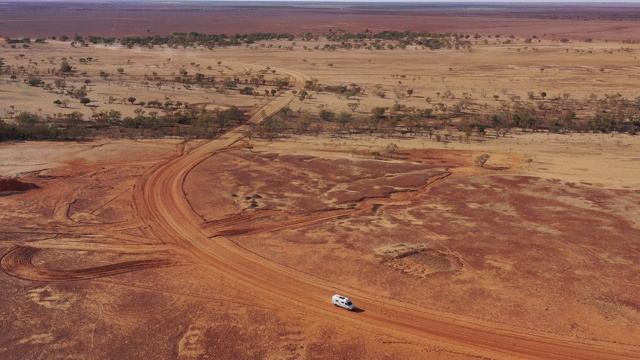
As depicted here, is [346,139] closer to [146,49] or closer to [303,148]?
[303,148]

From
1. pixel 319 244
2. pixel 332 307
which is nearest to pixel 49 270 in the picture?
pixel 319 244

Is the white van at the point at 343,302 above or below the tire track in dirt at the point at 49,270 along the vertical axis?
below

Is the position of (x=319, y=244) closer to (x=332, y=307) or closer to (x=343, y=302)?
(x=332, y=307)

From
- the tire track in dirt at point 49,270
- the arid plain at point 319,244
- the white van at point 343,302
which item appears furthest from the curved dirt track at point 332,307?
the tire track in dirt at point 49,270

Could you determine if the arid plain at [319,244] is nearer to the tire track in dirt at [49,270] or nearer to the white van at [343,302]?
the tire track in dirt at [49,270]

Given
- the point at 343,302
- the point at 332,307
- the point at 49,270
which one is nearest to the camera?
the point at 343,302

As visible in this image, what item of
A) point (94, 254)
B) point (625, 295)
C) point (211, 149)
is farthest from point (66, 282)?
point (625, 295)

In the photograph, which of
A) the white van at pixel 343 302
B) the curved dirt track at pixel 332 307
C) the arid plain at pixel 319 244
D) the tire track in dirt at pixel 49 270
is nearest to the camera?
the curved dirt track at pixel 332 307

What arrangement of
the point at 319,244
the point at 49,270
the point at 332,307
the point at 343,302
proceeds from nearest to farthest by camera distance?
the point at 343,302 → the point at 332,307 → the point at 49,270 → the point at 319,244
